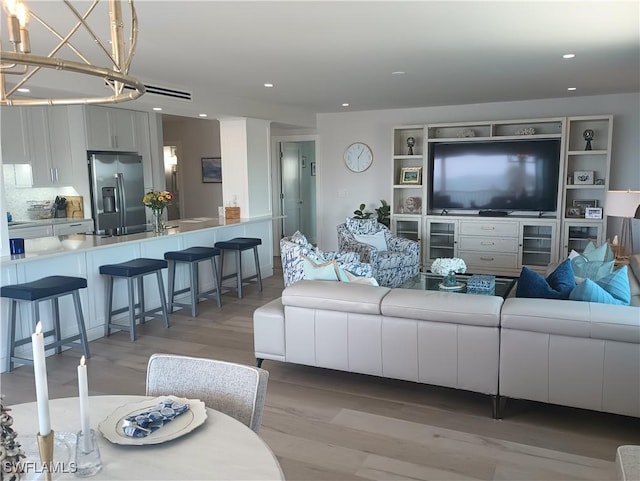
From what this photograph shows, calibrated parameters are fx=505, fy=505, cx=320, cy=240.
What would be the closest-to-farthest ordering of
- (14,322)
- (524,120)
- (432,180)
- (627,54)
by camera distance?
(14,322) → (627,54) → (524,120) → (432,180)

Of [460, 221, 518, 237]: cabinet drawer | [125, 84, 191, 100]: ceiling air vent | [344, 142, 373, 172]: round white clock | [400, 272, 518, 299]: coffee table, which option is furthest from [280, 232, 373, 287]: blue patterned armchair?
[344, 142, 373, 172]: round white clock

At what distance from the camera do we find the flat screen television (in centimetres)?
692

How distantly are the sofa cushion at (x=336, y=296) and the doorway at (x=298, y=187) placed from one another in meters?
5.46

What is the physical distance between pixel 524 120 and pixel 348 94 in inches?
103

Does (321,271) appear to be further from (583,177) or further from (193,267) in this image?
(583,177)

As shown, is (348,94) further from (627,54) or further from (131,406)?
(131,406)

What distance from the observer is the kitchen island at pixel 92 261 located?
3.99 meters

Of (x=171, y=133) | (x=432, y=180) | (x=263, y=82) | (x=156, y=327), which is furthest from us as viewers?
(x=171, y=133)

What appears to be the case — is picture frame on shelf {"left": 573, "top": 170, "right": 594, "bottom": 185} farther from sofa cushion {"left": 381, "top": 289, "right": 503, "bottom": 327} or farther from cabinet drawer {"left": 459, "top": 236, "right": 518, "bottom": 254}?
sofa cushion {"left": 381, "top": 289, "right": 503, "bottom": 327}

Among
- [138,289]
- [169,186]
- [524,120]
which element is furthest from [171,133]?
[524,120]

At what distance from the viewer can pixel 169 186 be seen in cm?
1020

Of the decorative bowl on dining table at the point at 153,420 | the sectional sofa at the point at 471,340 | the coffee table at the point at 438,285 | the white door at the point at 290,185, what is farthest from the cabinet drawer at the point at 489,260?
the decorative bowl on dining table at the point at 153,420

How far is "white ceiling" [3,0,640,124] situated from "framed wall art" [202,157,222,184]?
11.2 feet

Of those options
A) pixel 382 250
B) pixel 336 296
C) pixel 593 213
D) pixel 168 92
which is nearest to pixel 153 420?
pixel 336 296
